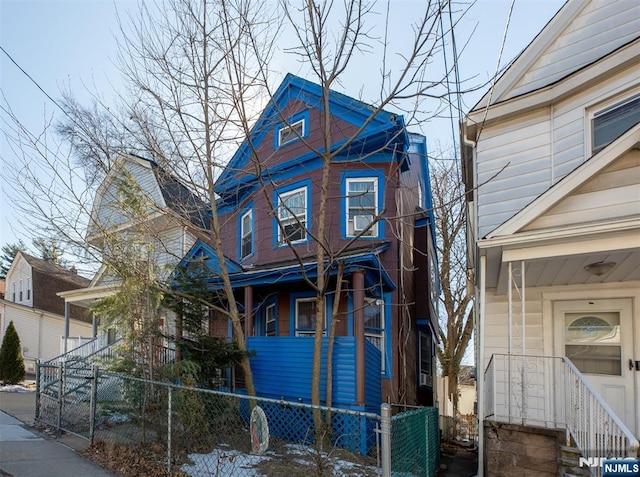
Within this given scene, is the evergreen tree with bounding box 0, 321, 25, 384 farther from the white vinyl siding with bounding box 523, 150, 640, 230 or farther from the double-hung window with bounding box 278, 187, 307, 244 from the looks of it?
the white vinyl siding with bounding box 523, 150, 640, 230

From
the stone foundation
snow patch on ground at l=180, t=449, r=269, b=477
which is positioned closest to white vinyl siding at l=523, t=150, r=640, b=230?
the stone foundation

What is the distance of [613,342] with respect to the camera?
6.55 meters

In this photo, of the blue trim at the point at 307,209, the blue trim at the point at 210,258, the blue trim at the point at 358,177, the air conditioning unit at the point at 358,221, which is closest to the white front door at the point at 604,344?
the blue trim at the point at 358,177

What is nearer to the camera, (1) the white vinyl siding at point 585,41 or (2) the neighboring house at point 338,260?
(1) the white vinyl siding at point 585,41

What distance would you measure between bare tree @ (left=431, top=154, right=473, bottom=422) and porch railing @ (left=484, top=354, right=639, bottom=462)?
1196 centimetres

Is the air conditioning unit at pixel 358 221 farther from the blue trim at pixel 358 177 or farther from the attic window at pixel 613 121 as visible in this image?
the attic window at pixel 613 121

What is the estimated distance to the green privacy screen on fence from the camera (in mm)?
5090

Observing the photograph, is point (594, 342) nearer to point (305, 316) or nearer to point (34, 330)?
point (305, 316)

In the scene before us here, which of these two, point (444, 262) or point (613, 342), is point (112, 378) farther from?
point (444, 262)

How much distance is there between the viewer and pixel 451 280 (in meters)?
21.1

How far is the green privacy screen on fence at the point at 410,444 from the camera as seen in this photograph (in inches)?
200

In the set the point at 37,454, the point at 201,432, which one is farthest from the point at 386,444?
the point at 37,454

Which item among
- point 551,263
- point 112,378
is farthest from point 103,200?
point 551,263

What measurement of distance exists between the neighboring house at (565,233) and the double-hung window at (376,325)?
2774mm
